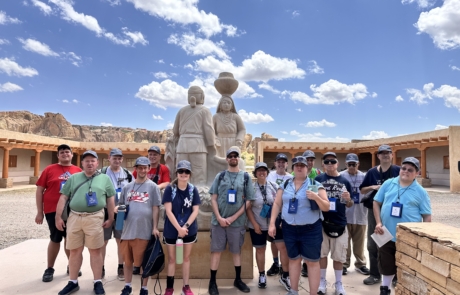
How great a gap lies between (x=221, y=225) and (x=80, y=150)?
21526 millimetres

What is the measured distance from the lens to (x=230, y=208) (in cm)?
313

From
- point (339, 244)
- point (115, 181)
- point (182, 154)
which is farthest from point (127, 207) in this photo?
point (339, 244)

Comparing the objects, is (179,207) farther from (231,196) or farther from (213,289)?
(213,289)

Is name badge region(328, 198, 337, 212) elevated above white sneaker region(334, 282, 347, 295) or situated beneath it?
elevated above

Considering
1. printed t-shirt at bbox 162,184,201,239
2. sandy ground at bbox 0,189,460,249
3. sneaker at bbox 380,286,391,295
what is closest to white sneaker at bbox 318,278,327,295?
sneaker at bbox 380,286,391,295

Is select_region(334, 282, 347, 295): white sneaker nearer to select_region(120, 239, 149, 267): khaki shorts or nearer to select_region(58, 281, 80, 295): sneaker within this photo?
select_region(120, 239, 149, 267): khaki shorts

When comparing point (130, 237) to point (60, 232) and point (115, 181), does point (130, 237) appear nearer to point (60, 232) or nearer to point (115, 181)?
point (115, 181)

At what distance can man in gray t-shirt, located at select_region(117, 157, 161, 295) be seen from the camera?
2.92 metres

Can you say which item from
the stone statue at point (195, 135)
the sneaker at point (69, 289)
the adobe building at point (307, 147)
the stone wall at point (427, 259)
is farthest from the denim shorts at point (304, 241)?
the adobe building at point (307, 147)

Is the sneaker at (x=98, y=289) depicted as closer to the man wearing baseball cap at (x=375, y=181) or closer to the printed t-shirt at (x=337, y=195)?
the printed t-shirt at (x=337, y=195)

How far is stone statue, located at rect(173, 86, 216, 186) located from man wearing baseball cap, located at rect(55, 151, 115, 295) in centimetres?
125

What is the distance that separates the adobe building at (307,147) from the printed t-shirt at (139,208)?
14.2 metres

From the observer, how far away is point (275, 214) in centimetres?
295

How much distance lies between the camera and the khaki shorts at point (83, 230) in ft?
9.77
